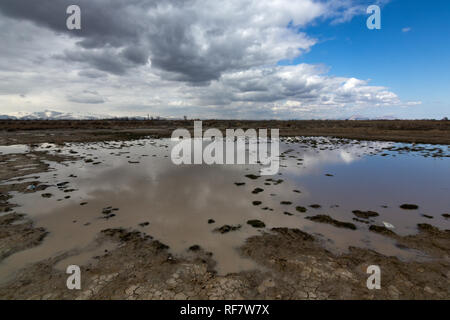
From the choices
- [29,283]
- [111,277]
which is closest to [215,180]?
[111,277]

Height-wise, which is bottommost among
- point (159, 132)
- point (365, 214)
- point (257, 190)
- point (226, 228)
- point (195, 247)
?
point (195, 247)

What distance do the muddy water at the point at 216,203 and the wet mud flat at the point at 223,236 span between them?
7 centimetres

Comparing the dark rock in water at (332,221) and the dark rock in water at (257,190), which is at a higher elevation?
the dark rock in water at (257,190)

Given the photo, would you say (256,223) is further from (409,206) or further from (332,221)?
(409,206)

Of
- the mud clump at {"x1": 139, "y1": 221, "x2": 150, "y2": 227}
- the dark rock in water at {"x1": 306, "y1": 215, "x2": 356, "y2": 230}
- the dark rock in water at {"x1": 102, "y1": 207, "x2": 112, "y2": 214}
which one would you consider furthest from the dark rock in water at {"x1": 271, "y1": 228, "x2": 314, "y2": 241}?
the dark rock in water at {"x1": 102, "y1": 207, "x2": 112, "y2": 214}

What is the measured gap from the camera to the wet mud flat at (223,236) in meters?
5.29

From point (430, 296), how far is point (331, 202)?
6145mm

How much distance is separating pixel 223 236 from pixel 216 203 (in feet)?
10.4

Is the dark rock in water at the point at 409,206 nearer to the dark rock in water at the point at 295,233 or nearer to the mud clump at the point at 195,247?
the dark rock in water at the point at 295,233

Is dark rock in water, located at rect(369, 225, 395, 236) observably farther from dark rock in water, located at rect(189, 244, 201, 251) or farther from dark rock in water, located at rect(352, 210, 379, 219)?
dark rock in water, located at rect(189, 244, 201, 251)

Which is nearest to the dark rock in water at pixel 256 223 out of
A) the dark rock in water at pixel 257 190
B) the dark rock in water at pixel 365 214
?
the dark rock in water at pixel 257 190

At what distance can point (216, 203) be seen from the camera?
35.6 ft

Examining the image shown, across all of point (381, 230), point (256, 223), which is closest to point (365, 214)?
point (381, 230)

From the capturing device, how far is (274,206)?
1050cm
